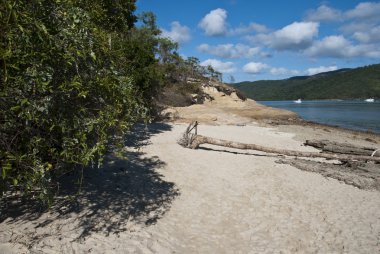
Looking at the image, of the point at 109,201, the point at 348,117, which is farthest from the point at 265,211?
the point at 348,117

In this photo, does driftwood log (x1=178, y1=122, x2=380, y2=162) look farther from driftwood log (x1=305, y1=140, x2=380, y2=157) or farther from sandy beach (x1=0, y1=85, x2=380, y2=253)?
sandy beach (x1=0, y1=85, x2=380, y2=253)

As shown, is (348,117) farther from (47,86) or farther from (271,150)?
(47,86)

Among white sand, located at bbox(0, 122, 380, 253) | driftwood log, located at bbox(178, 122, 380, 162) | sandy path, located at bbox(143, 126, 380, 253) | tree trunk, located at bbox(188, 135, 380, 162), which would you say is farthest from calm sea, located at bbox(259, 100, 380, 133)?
white sand, located at bbox(0, 122, 380, 253)

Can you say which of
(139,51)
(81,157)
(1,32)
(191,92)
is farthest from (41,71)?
(191,92)

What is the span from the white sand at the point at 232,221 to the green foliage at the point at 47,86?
181 cm

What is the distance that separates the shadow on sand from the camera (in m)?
8.08

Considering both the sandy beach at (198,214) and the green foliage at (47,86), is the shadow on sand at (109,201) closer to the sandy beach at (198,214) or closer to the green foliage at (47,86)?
the sandy beach at (198,214)

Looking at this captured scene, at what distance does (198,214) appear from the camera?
973cm

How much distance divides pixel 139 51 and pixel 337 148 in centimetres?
1412

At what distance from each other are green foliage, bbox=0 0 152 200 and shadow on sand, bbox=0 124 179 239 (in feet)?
5.99

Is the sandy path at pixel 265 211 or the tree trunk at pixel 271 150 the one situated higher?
the tree trunk at pixel 271 150

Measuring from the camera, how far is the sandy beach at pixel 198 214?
7.58 m

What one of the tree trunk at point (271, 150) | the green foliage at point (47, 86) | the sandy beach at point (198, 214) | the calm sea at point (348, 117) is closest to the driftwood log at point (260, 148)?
the tree trunk at point (271, 150)

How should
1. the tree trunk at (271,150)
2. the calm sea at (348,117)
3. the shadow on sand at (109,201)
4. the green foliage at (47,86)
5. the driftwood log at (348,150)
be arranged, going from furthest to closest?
the calm sea at (348,117)
the driftwood log at (348,150)
the tree trunk at (271,150)
the shadow on sand at (109,201)
the green foliage at (47,86)
